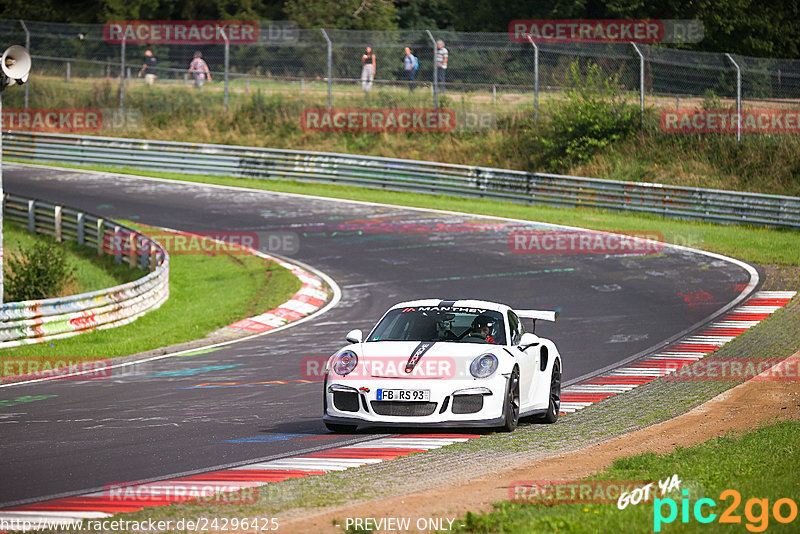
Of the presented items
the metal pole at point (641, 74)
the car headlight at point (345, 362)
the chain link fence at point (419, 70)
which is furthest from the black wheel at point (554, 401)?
the metal pole at point (641, 74)

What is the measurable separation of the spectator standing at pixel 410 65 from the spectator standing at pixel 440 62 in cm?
73

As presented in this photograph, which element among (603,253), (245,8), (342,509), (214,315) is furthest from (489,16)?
(342,509)

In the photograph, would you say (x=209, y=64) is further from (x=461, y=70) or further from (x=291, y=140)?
(x=461, y=70)

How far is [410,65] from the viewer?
118ft

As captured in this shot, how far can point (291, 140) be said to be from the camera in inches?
1623

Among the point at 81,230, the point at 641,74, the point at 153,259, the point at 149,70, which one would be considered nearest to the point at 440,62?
the point at 641,74

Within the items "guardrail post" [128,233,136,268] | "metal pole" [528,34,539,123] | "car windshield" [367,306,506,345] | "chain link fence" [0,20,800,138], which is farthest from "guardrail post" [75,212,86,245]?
"car windshield" [367,306,506,345]

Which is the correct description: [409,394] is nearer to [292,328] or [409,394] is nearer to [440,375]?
[440,375]

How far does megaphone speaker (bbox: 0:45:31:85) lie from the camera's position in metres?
16.7

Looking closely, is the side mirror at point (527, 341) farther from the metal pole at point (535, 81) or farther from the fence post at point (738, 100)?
the metal pole at point (535, 81)

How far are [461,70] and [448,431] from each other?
86.6 feet

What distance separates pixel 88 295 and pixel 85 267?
801cm

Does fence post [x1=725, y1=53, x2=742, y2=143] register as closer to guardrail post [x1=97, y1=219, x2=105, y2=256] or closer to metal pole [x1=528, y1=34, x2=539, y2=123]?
metal pole [x1=528, y1=34, x2=539, y2=123]

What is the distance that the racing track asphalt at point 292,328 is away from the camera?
9.49 metres
